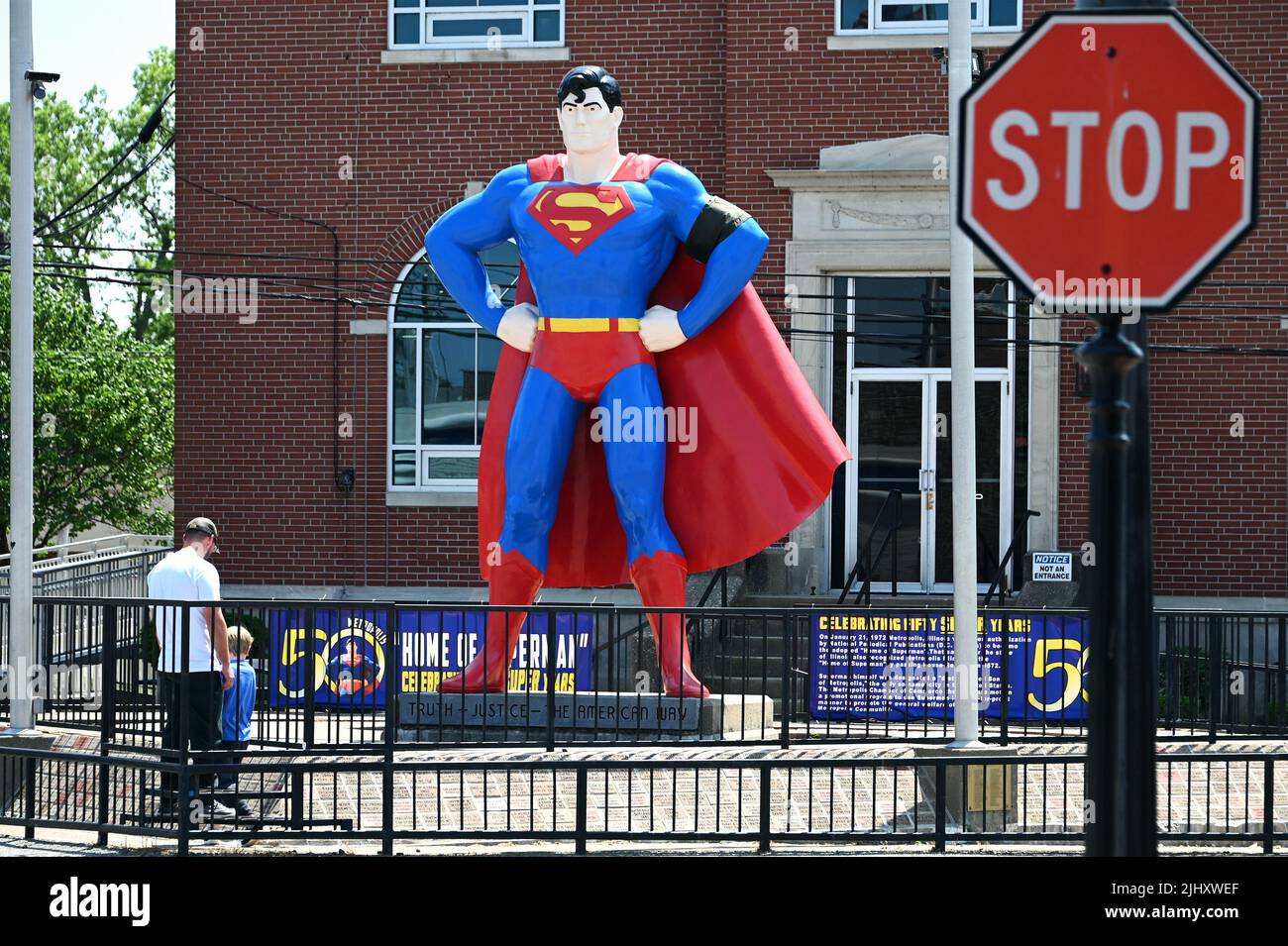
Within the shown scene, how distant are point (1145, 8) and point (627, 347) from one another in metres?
7.20

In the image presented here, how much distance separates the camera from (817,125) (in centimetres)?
1759

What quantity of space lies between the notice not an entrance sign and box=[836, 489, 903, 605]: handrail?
1360 mm

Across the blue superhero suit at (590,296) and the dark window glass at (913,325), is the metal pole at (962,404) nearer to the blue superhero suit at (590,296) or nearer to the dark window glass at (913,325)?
the blue superhero suit at (590,296)

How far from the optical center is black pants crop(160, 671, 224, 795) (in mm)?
9617

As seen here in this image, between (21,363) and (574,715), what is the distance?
14.1ft

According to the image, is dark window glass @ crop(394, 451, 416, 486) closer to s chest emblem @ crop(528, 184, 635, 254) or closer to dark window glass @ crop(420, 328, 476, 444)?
dark window glass @ crop(420, 328, 476, 444)

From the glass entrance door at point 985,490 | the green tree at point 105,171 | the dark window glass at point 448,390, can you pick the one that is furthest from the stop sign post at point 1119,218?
the green tree at point 105,171

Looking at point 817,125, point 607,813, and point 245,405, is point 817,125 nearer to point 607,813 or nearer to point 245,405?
point 245,405

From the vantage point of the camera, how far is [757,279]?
17.5m

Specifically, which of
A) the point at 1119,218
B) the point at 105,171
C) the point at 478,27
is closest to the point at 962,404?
the point at 1119,218

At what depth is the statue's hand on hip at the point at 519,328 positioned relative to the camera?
37.4 feet

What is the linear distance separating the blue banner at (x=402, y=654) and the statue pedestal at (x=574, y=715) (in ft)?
0.57

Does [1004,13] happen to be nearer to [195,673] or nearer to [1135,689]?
[195,673]

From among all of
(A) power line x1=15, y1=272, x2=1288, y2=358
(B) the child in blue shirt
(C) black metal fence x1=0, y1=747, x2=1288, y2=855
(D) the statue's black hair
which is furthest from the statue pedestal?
(A) power line x1=15, y1=272, x2=1288, y2=358
